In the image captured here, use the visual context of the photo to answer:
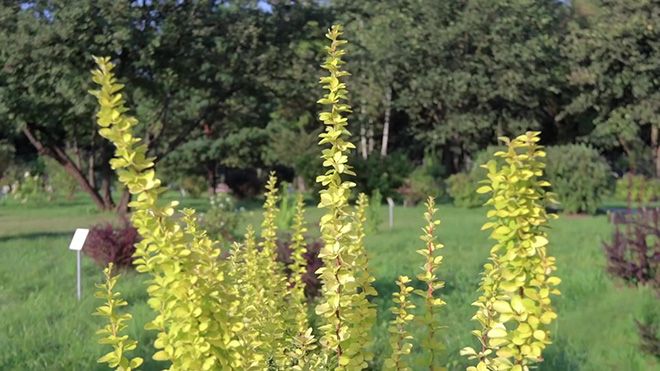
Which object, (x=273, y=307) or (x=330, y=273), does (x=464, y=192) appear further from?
(x=330, y=273)

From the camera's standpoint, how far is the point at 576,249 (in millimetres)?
11078

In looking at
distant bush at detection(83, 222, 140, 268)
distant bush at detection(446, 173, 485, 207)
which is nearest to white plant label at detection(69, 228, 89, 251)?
distant bush at detection(83, 222, 140, 268)

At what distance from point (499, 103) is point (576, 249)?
23206mm

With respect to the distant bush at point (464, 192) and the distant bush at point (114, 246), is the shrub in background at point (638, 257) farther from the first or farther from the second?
the distant bush at point (464, 192)

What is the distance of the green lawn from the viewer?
5203mm

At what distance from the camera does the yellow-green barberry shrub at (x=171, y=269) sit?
180 centimetres

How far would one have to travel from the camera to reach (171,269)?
188 cm

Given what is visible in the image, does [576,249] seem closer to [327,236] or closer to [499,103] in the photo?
[327,236]

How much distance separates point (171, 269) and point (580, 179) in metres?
18.9

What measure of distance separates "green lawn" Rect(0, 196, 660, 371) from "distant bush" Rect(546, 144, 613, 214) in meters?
6.67

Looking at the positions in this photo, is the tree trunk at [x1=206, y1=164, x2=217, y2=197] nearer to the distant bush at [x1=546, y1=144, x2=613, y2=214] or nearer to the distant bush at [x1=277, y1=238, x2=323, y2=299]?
the distant bush at [x1=546, y1=144, x2=613, y2=214]

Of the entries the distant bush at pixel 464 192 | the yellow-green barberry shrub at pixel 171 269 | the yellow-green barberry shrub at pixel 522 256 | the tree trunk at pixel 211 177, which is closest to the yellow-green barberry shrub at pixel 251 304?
the yellow-green barberry shrub at pixel 171 269

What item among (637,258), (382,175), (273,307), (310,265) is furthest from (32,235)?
(382,175)

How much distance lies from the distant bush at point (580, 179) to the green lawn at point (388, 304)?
21.9 feet
